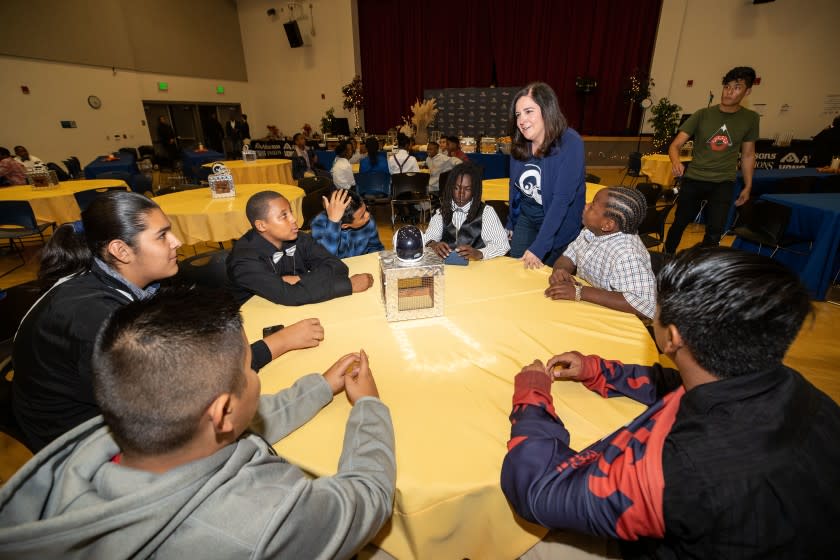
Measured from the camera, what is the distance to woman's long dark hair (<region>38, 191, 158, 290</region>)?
131 centimetres

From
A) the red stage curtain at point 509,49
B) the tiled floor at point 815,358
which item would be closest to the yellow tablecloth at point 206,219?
the tiled floor at point 815,358

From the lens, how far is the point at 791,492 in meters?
0.66

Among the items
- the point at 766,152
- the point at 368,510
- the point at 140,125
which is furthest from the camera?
the point at 140,125

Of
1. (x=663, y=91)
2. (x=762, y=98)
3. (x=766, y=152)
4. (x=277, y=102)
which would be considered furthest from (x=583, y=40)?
(x=277, y=102)

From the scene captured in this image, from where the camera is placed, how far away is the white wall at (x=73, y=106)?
819 cm

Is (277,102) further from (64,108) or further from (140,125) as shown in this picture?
(64,108)

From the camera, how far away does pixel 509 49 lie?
39.2ft

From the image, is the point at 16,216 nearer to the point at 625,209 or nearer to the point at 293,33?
the point at 625,209

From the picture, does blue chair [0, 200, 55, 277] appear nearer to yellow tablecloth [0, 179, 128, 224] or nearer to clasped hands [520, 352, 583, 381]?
yellow tablecloth [0, 179, 128, 224]

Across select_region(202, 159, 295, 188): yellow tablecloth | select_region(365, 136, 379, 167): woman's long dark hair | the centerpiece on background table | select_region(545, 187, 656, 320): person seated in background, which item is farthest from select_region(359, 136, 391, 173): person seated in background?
the centerpiece on background table

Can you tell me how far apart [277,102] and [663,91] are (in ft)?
41.6

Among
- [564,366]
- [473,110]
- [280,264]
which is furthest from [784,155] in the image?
[280,264]

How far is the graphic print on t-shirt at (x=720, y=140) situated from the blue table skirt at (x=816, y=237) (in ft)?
3.33

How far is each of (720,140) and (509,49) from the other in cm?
1038
